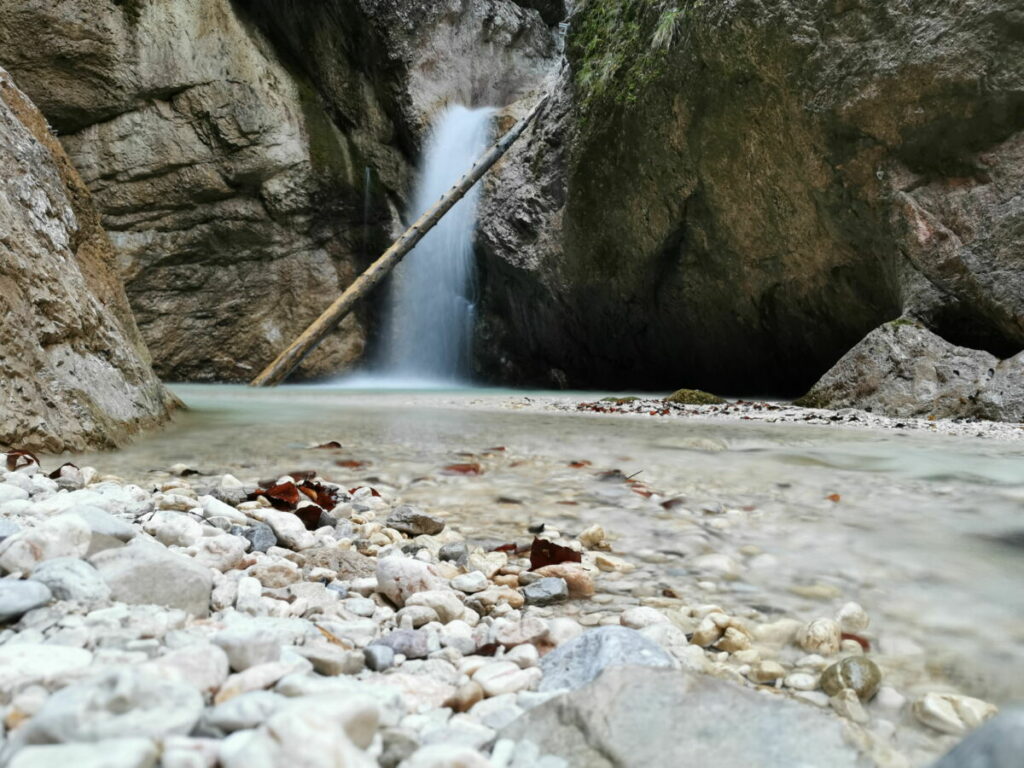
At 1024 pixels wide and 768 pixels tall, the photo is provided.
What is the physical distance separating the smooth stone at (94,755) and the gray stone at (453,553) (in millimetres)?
1051

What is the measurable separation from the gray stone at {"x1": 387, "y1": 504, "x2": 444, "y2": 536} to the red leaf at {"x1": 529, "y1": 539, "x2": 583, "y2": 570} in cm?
40

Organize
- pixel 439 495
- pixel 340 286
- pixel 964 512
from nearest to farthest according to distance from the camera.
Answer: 1. pixel 964 512
2. pixel 439 495
3. pixel 340 286

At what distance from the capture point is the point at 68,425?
3.03 meters

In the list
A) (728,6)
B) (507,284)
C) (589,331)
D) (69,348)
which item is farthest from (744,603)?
(507,284)

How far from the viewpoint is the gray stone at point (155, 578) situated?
3.76 ft

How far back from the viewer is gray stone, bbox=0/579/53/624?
1.02m


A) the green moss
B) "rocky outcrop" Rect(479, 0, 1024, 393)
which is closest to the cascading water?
"rocky outcrop" Rect(479, 0, 1024, 393)

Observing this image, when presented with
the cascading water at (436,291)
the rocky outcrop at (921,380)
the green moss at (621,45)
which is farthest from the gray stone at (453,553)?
the cascading water at (436,291)

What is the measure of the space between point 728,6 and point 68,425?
7.76 meters

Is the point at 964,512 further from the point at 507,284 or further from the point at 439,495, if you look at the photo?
the point at 507,284

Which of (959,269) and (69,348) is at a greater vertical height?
(959,269)

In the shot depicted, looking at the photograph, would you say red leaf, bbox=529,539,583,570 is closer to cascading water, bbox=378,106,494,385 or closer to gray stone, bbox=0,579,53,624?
gray stone, bbox=0,579,53,624

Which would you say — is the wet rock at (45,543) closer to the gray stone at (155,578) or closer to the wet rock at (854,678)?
the gray stone at (155,578)

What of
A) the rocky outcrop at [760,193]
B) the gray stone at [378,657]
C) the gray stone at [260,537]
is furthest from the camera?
the rocky outcrop at [760,193]
